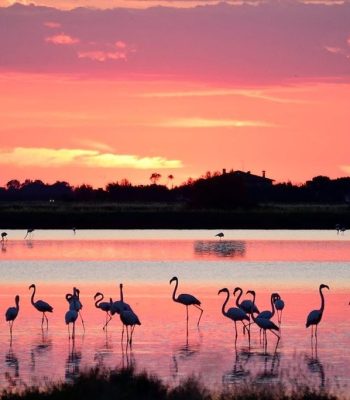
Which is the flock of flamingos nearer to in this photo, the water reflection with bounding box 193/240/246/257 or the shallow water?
the shallow water

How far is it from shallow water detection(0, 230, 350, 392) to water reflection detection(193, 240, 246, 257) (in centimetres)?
10

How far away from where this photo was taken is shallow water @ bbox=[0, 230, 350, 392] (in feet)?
58.7

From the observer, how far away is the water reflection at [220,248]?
171 ft

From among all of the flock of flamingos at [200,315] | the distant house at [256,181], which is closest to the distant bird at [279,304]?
the flock of flamingos at [200,315]

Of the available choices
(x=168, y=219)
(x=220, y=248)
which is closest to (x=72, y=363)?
(x=220, y=248)

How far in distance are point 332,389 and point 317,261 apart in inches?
1188

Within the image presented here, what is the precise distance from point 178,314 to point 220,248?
3151 cm

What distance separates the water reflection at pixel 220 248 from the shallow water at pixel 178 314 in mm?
97

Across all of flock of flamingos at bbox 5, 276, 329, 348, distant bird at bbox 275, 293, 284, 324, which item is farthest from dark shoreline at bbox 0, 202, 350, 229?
flock of flamingos at bbox 5, 276, 329, 348

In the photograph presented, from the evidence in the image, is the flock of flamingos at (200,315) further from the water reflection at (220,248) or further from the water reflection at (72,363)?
the water reflection at (220,248)

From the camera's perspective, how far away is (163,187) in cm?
16325

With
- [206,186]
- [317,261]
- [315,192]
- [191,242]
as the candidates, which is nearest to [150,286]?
[317,261]

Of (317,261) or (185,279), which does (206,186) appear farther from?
(185,279)

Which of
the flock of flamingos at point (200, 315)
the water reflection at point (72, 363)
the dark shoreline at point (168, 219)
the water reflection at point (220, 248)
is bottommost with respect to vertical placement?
the water reflection at point (72, 363)
